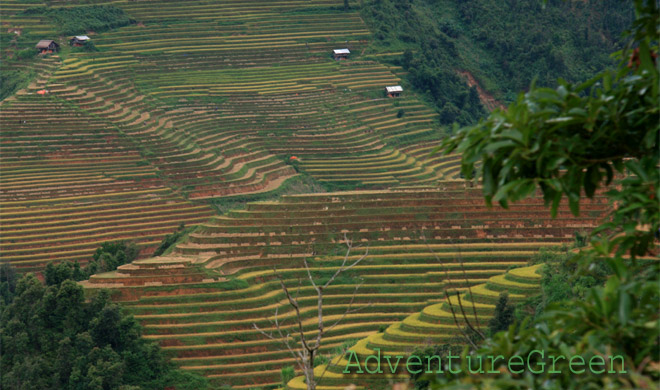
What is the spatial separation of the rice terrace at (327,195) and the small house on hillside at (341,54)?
0.26m

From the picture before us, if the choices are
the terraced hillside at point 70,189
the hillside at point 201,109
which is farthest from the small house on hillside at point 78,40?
the terraced hillside at point 70,189

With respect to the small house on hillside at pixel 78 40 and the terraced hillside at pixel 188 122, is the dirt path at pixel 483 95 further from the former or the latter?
the small house on hillside at pixel 78 40

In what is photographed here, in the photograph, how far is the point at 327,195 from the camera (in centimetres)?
3450

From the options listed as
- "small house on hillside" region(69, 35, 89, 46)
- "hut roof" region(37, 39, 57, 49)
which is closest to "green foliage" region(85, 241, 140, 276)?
"hut roof" region(37, 39, 57, 49)

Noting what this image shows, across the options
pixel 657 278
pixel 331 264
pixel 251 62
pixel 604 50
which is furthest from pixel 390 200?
pixel 604 50

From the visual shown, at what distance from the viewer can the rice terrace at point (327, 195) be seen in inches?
230

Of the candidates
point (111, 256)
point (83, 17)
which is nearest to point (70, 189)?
point (111, 256)

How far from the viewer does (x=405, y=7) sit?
Result: 64500 millimetres

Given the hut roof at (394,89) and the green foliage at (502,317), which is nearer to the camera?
the green foliage at (502,317)

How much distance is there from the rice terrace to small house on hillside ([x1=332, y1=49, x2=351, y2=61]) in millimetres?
257

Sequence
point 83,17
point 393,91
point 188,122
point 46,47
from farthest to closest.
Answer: point 83,17 < point 393,91 < point 46,47 < point 188,122

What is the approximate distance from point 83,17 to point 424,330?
37.3 metres

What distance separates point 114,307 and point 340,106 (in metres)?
27.0

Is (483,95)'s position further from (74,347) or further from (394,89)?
(74,347)
